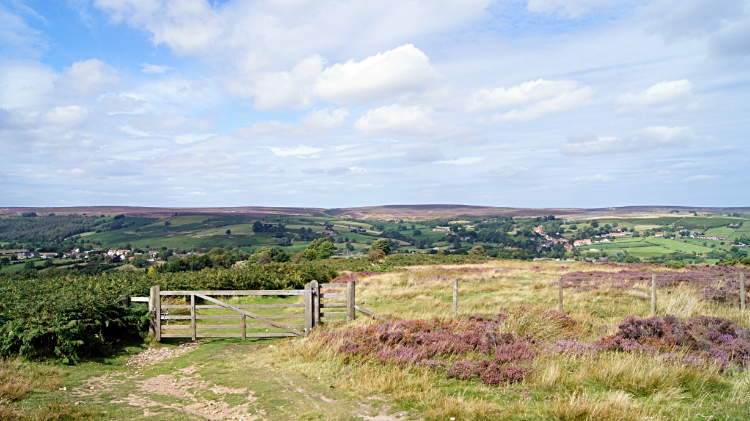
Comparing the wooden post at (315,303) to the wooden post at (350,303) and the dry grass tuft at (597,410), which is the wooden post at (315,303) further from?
the dry grass tuft at (597,410)

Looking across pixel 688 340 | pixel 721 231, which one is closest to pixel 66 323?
pixel 688 340

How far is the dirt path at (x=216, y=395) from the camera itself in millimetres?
6184

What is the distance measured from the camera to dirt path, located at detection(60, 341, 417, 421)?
6184 mm

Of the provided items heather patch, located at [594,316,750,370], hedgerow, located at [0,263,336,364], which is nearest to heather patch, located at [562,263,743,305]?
Answer: heather patch, located at [594,316,750,370]

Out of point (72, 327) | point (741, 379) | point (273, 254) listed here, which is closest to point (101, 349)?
point (72, 327)

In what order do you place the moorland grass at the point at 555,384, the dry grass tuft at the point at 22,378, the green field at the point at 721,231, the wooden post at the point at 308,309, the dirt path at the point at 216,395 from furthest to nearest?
the green field at the point at 721,231
the wooden post at the point at 308,309
the dry grass tuft at the point at 22,378
the dirt path at the point at 216,395
the moorland grass at the point at 555,384

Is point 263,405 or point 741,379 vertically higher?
point 741,379

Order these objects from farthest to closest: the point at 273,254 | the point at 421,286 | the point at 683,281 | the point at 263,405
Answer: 1. the point at 273,254
2. the point at 421,286
3. the point at 683,281
4. the point at 263,405

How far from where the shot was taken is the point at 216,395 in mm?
7184

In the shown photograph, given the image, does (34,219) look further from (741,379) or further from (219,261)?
(741,379)

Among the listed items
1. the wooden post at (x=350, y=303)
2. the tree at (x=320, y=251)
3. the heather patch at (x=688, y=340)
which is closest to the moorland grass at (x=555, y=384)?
the heather patch at (x=688, y=340)

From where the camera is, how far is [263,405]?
21.5 feet

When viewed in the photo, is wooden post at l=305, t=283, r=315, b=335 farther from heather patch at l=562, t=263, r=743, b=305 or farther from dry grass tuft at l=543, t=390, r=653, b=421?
heather patch at l=562, t=263, r=743, b=305

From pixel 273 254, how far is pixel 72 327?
134 feet
